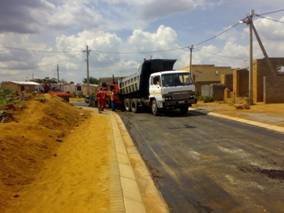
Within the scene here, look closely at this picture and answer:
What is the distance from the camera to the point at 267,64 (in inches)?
1638

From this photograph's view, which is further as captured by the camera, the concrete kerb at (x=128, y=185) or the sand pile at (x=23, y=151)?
the sand pile at (x=23, y=151)

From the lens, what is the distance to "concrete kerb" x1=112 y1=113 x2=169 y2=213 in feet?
28.0

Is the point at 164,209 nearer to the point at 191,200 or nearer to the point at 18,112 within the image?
the point at 191,200

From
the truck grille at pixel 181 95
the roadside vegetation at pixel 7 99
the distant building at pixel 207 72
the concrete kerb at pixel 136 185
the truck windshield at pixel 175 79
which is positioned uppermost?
the distant building at pixel 207 72

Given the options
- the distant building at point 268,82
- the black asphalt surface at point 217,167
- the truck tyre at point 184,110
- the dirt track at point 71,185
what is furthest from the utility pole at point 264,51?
the dirt track at point 71,185

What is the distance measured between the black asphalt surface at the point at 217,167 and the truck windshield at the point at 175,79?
380 inches

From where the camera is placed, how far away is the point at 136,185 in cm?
1030

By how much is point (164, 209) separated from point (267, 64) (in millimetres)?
34969

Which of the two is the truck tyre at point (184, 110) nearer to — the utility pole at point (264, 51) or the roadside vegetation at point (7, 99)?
the roadside vegetation at point (7, 99)

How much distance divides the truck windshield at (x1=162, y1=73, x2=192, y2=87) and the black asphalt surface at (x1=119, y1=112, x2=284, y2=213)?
965 cm

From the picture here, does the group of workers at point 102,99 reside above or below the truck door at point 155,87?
below

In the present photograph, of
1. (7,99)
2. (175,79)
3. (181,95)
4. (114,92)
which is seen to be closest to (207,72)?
(114,92)

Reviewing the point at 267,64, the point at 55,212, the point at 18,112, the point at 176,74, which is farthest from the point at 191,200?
the point at 267,64

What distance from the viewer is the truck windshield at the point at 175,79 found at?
29.9m
